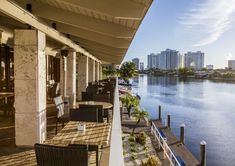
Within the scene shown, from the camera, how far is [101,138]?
13.3ft

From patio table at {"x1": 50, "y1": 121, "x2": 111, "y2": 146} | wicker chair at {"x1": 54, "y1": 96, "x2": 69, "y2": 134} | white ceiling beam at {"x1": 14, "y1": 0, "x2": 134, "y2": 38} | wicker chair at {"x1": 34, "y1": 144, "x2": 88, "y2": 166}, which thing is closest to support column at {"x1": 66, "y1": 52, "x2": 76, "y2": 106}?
wicker chair at {"x1": 54, "y1": 96, "x2": 69, "y2": 134}

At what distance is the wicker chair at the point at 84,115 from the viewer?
18.1 feet

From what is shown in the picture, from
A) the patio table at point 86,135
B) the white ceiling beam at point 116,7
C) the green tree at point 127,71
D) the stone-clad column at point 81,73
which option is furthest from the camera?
the green tree at point 127,71

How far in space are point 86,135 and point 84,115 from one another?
135 cm

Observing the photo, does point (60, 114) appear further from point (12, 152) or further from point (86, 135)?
point (86, 135)

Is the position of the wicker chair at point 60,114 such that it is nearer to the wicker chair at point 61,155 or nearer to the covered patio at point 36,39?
the covered patio at point 36,39

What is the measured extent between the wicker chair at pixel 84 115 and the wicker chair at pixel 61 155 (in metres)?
2.42

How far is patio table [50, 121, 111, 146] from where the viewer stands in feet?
12.9

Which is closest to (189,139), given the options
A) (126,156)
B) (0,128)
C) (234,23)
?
(126,156)

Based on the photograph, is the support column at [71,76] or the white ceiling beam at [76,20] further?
the support column at [71,76]

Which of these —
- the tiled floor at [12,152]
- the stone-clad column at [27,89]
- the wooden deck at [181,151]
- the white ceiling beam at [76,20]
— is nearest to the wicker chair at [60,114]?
the tiled floor at [12,152]

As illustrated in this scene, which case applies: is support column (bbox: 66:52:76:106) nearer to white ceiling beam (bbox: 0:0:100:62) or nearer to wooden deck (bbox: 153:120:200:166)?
white ceiling beam (bbox: 0:0:100:62)

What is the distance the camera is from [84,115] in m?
5.56

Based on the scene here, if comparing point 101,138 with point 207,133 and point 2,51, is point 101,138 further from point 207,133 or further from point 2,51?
point 207,133
